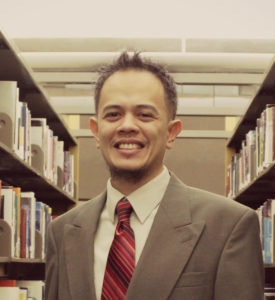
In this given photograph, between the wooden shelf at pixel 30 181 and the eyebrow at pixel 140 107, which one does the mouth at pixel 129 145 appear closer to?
the eyebrow at pixel 140 107

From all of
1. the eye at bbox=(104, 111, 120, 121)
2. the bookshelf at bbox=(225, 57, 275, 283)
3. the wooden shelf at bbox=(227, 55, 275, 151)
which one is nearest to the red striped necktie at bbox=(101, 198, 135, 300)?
the eye at bbox=(104, 111, 120, 121)

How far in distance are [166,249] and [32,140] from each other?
223 centimetres

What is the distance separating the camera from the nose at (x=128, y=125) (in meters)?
1.60

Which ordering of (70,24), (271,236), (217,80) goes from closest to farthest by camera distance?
(271,236) < (70,24) < (217,80)

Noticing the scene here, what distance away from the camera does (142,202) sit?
166cm

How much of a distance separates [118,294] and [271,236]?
186 centimetres

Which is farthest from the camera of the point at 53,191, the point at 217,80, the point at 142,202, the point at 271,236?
the point at 217,80

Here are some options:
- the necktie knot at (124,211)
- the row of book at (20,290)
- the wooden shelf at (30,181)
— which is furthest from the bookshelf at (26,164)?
the necktie knot at (124,211)

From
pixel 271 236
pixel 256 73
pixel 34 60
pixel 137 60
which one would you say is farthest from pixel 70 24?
pixel 137 60

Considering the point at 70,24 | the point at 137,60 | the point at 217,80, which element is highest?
the point at 70,24

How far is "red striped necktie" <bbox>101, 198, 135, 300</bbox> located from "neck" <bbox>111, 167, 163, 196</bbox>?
39 millimetres

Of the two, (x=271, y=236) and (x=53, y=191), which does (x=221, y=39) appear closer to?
(x=53, y=191)

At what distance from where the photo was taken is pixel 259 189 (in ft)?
13.2

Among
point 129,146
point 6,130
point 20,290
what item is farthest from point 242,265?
point 20,290
